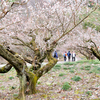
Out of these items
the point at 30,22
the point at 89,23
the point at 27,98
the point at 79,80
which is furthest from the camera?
the point at 89,23

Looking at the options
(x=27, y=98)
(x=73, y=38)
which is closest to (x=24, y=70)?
(x=27, y=98)

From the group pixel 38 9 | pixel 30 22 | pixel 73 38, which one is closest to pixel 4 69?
pixel 30 22

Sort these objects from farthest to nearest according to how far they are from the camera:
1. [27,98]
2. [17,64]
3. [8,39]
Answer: [8,39] → [27,98] → [17,64]

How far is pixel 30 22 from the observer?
32.4 ft

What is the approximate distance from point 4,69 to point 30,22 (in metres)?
5.55

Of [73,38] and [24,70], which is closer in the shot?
[24,70]

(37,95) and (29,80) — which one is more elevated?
(29,80)

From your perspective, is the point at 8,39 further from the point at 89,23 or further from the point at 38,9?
the point at 89,23

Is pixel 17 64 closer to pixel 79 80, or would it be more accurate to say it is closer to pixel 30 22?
pixel 79 80

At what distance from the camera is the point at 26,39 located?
36.7 feet

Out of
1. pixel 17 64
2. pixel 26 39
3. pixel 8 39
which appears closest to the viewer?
pixel 17 64

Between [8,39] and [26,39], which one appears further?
[26,39]

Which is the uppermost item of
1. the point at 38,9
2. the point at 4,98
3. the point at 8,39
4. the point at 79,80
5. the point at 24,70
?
the point at 38,9

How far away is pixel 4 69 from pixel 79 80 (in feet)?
12.9
